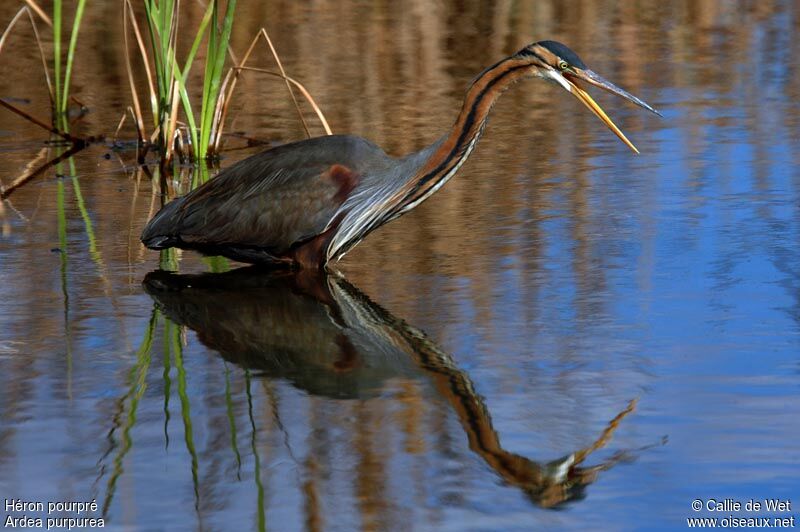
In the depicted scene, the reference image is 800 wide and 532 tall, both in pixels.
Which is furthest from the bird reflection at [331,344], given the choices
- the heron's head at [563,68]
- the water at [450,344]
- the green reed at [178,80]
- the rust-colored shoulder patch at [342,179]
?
the green reed at [178,80]

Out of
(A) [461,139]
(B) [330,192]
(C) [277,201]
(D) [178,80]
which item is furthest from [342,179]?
(D) [178,80]

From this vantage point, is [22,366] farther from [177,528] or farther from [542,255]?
[542,255]

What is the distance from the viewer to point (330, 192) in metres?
7.36

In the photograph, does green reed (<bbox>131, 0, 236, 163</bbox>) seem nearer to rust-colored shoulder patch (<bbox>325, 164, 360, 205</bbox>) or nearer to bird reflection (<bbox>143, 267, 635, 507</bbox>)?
rust-colored shoulder patch (<bbox>325, 164, 360, 205</bbox>)

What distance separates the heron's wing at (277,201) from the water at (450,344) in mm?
206

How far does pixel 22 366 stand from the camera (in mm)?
5793

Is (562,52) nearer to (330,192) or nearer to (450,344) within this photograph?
(330,192)

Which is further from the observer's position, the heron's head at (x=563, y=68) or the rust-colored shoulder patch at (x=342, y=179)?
the rust-colored shoulder patch at (x=342, y=179)

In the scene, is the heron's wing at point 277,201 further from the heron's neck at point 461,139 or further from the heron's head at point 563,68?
the heron's head at point 563,68

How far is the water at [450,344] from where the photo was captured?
4512 millimetres

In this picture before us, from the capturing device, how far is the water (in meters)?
4.51

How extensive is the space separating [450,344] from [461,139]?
1.66 meters

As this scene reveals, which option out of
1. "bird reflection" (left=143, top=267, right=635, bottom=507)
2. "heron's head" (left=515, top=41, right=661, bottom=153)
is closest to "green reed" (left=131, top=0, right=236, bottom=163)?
"bird reflection" (left=143, top=267, right=635, bottom=507)

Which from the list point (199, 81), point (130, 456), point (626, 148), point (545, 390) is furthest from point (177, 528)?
point (199, 81)
